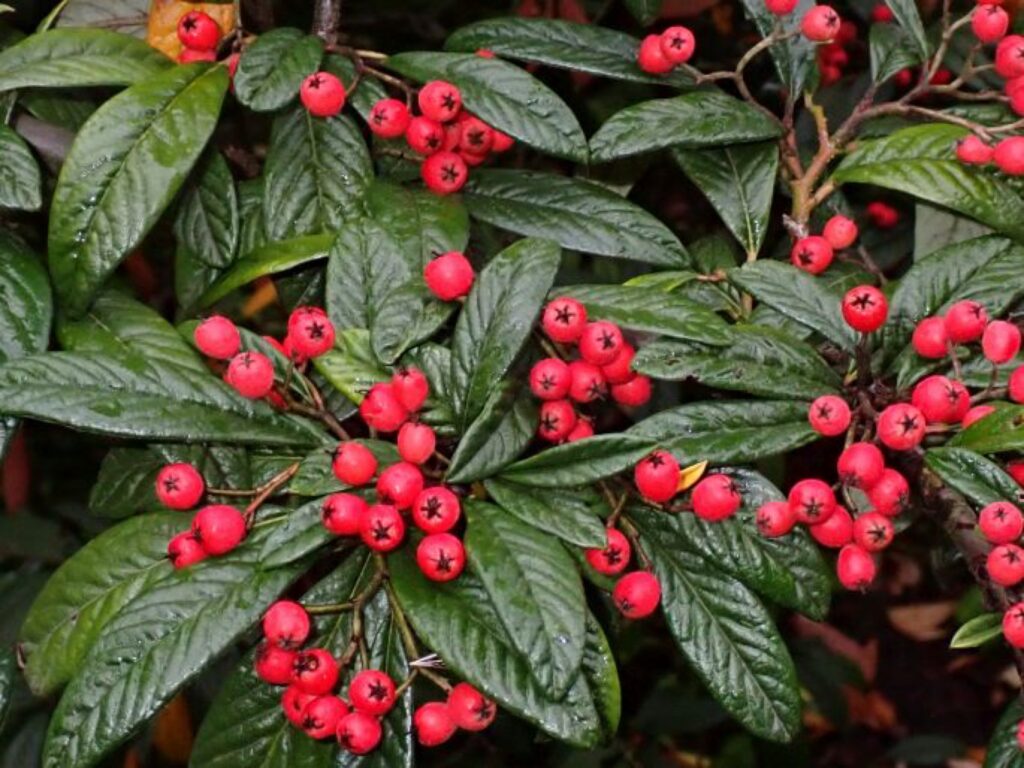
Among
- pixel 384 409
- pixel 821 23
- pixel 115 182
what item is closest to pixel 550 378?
pixel 384 409

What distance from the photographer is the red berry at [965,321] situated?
4.30 ft

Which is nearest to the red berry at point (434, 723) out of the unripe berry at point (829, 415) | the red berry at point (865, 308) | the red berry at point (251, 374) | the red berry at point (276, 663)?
the red berry at point (276, 663)

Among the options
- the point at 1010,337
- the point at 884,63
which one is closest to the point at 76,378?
the point at 1010,337

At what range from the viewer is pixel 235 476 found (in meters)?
1.42

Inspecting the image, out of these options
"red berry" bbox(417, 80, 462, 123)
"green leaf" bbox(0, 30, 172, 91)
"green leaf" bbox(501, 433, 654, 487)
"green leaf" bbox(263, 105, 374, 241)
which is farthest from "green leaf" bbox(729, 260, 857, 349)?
"green leaf" bbox(0, 30, 172, 91)

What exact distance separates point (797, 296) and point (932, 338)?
14cm

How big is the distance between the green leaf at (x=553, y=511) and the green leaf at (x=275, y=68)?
50 centimetres

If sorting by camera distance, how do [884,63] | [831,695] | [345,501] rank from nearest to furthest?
[345,501] → [884,63] → [831,695]

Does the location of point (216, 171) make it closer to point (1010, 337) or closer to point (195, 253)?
point (195, 253)

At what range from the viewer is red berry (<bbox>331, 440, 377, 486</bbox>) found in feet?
3.99

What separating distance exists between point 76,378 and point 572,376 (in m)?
0.46

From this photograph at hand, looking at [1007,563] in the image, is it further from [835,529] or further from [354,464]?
[354,464]

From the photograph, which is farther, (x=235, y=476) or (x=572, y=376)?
(x=235, y=476)

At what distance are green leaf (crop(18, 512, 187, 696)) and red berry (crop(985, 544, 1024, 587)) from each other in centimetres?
77
